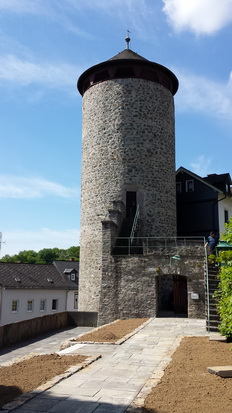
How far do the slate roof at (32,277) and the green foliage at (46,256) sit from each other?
44.2 metres

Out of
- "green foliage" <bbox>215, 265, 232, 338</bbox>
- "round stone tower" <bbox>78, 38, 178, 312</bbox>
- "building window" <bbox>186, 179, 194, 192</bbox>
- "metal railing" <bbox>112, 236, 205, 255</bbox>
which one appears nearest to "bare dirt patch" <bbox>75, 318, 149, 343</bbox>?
"green foliage" <bbox>215, 265, 232, 338</bbox>

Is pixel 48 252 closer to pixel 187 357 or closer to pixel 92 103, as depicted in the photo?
Answer: pixel 92 103

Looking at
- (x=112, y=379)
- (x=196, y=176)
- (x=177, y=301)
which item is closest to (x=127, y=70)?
(x=196, y=176)

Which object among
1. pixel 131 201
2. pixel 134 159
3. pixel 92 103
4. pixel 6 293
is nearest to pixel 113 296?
pixel 131 201

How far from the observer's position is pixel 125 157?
21.2 meters

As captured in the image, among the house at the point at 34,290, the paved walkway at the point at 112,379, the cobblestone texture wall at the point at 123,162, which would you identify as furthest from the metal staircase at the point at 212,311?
the house at the point at 34,290

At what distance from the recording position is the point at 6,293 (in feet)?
112

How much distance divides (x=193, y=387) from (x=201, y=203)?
2025cm

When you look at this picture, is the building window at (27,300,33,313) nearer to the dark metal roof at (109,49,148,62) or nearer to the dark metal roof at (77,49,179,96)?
the dark metal roof at (77,49,179,96)

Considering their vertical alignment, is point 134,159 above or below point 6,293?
above

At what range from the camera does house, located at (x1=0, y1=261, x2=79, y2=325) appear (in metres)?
34.2

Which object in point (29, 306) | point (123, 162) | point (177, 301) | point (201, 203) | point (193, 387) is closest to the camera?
point (193, 387)

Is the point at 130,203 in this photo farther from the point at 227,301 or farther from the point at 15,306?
the point at 15,306

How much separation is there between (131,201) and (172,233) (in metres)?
3.08
